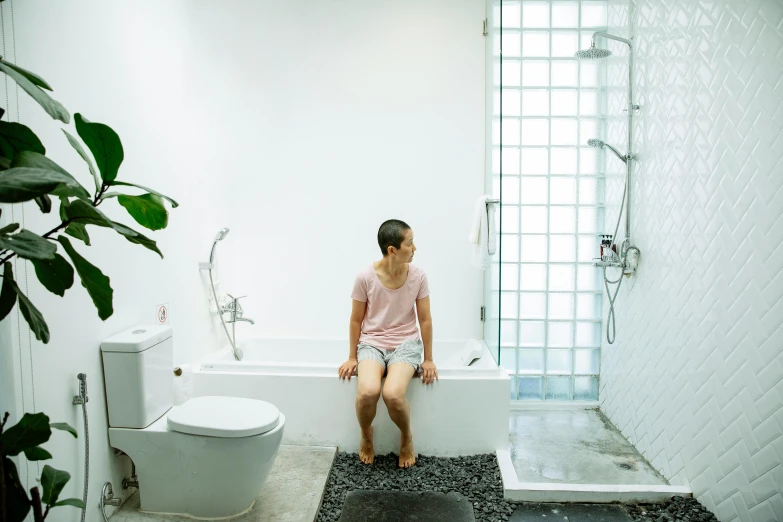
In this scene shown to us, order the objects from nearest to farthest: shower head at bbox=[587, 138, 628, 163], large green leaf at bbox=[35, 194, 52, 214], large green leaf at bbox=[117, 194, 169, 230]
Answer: large green leaf at bbox=[35, 194, 52, 214] < large green leaf at bbox=[117, 194, 169, 230] < shower head at bbox=[587, 138, 628, 163]

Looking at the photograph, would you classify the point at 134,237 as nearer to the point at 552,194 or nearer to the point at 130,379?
the point at 130,379

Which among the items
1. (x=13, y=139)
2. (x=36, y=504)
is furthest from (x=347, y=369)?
(x=13, y=139)

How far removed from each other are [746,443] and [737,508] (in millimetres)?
257

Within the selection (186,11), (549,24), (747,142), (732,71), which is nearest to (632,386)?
(747,142)

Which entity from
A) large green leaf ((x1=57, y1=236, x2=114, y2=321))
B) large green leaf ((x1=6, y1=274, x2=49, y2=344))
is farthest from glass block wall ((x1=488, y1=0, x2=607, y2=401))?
large green leaf ((x1=6, y1=274, x2=49, y2=344))

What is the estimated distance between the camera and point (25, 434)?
99cm

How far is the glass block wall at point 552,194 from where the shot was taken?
9.80ft

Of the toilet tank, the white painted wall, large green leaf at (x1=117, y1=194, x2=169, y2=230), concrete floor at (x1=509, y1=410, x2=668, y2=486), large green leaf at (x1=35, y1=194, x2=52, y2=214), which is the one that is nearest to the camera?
large green leaf at (x1=35, y1=194, x2=52, y2=214)

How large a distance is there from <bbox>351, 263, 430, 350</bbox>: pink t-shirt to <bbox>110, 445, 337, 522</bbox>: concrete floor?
62cm

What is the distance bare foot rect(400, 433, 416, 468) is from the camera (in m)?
2.43

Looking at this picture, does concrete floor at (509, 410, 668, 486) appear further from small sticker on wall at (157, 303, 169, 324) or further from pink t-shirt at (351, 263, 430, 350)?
small sticker on wall at (157, 303, 169, 324)

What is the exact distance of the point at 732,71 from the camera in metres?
1.89

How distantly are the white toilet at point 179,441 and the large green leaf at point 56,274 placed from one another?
1.04 meters

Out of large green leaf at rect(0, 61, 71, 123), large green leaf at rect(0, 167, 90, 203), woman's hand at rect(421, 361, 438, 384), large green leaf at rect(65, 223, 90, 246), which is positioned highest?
large green leaf at rect(0, 61, 71, 123)
